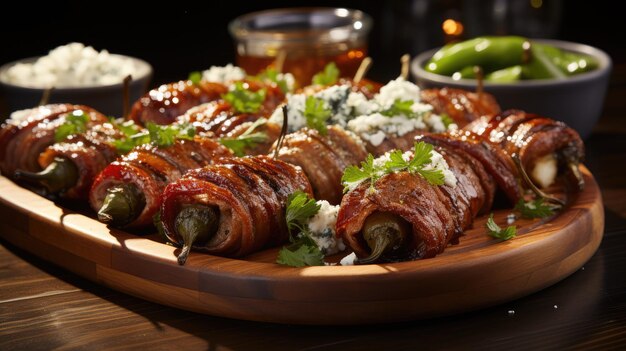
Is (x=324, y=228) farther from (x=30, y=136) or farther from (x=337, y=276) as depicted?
(x=30, y=136)

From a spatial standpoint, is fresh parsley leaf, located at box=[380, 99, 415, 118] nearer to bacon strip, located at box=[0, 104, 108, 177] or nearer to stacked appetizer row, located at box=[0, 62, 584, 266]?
stacked appetizer row, located at box=[0, 62, 584, 266]

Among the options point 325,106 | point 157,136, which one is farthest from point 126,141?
point 325,106

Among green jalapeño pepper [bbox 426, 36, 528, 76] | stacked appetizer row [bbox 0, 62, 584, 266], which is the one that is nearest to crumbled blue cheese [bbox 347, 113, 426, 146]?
stacked appetizer row [bbox 0, 62, 584, 266]

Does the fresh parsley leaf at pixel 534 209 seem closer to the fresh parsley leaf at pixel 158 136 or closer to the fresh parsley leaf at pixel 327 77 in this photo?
the fresh parsley leaf at pixel 158 136

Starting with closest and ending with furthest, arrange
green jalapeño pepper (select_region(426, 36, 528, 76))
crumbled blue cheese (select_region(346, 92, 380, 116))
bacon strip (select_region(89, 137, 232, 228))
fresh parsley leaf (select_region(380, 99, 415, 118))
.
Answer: bacon strip (select_region(89, 137, 232, 228))
fresh parsley leaf (select_region(380, 99, 415, 118))
crumbled blue cheese (select_region(346, 92, 380, 116))
green jalapeño pepper (select_region(426, 36, 528, 76))

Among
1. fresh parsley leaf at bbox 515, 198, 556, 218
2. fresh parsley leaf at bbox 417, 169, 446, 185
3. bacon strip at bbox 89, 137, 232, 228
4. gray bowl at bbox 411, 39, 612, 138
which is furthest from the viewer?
gray bowl at bbox 411, 39, 612, 138

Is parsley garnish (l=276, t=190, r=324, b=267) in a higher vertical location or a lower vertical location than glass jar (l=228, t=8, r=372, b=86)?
higher

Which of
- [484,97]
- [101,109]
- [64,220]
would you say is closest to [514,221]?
[484,97]
